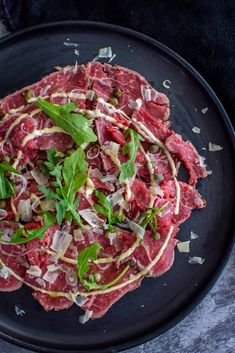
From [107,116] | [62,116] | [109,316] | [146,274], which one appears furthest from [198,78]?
[109,316]

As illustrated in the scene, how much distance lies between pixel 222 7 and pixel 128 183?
937 mm

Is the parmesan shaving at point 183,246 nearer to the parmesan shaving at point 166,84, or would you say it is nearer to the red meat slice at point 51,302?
the red meat slice at point 51,302

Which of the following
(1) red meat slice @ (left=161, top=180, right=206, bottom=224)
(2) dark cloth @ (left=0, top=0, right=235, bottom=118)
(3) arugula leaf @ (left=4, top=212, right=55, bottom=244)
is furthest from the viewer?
(2) dark cloth @ (left=0, top=0, right=235, bottom=118)

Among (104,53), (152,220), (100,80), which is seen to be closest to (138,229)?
(152,220)

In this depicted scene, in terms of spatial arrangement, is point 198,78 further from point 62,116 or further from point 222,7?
point 62,116

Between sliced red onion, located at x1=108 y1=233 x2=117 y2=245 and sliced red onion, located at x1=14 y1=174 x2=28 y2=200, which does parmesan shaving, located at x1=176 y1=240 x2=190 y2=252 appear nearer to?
sliced red onion, located at x1=108 y1=233 x2=117 y2=245

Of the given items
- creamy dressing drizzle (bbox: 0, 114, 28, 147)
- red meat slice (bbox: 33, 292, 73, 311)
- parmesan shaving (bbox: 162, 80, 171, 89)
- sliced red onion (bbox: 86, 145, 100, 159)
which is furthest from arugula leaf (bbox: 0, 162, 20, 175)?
parmesan shaving (bbox: 162, 80, 171, 89)

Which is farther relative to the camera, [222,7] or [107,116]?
[222,7]

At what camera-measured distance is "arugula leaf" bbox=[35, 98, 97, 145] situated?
2525 millimetres

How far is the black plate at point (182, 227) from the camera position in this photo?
2.67 meters

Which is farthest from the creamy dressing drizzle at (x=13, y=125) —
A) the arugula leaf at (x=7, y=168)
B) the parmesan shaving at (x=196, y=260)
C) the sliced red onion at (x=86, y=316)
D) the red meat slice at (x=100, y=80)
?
the parmesan shaving at (x=196, y=260)

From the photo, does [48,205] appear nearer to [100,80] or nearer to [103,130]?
[103,130]

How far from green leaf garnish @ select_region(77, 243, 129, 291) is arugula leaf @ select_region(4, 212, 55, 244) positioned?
18 cm

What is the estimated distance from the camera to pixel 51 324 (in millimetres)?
2680
